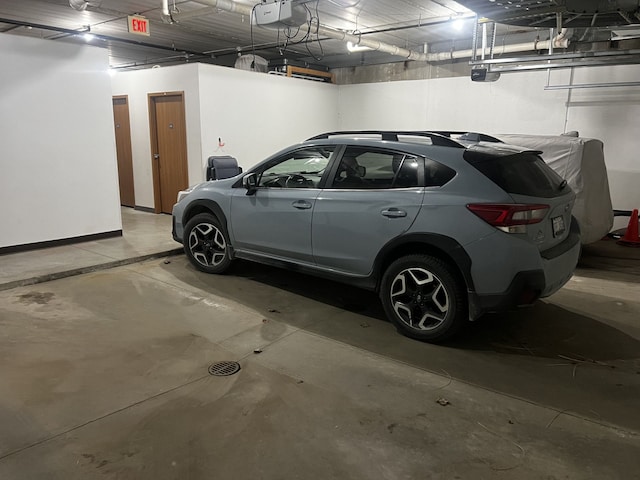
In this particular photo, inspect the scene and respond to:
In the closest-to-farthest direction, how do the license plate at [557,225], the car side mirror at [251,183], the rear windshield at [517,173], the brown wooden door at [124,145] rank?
the rear windshield at [517,173]
the license plate at [557,225]
the car side mirror at [251,183]
the brown wooden door at [124,145]

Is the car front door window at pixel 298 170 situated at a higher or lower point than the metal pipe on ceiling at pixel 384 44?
lower

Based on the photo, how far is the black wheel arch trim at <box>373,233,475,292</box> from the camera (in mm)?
3531

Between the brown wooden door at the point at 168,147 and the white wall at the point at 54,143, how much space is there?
1.80 metres

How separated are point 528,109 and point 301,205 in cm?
660

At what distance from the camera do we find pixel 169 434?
264 cm

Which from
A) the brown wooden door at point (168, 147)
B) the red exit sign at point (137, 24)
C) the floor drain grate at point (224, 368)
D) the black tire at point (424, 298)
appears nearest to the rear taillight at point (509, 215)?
Answer: the black tire at point (424, 298)

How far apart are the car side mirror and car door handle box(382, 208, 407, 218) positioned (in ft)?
5.36

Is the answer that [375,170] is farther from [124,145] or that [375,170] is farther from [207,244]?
[124,145]

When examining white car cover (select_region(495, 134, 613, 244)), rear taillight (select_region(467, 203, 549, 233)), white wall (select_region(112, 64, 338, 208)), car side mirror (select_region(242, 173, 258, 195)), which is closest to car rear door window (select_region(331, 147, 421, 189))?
rear taillight (select_region(467, 203, 549, 233))

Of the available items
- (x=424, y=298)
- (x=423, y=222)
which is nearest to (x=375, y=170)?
(x=423, y=222)

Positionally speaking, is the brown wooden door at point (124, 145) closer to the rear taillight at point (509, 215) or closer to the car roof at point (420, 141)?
the car roof at point (420, 141)

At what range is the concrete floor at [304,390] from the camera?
96.2 inches

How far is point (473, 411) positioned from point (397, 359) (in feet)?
2.55

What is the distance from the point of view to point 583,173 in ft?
19.2
